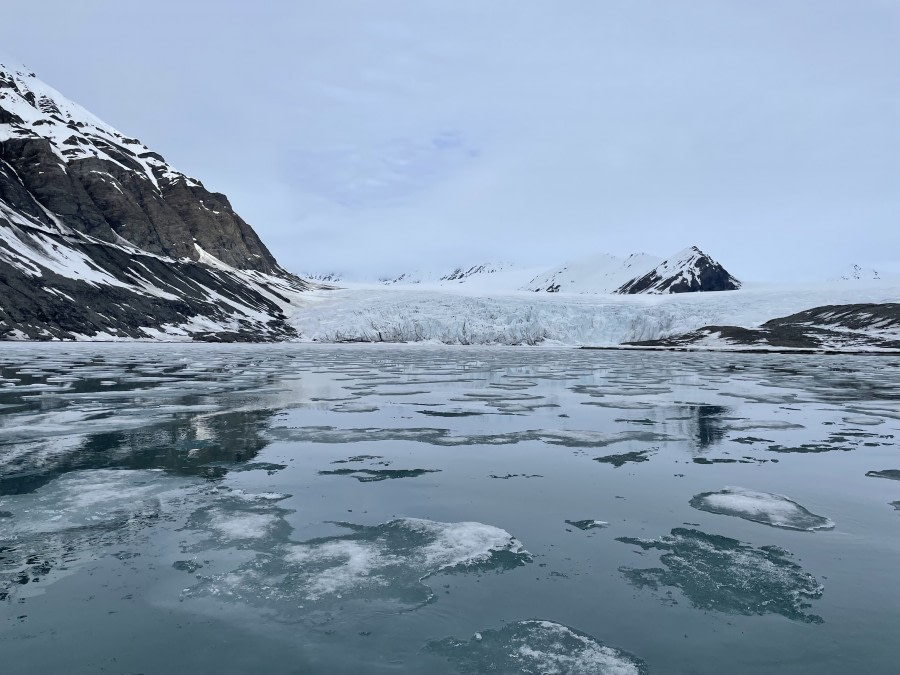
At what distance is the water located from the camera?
3.26 metres

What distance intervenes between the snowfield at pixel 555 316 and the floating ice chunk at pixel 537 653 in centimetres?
7418

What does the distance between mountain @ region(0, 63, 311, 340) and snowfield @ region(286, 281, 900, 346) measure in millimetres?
14489

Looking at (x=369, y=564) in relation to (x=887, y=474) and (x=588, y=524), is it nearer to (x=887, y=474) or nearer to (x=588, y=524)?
(x=588, y=524)

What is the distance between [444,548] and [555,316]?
243 feet

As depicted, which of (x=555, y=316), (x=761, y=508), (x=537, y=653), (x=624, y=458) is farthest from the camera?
(x=555, y=316)

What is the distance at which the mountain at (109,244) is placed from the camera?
64.5m

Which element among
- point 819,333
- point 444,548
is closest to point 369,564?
point 444,548

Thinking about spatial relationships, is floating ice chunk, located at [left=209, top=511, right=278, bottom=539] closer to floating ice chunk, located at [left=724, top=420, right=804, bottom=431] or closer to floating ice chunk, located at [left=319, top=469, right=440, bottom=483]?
floating ice chunk, located at [left=319, top=469, right=440, bottom=483]

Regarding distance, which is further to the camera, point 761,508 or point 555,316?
point 555,316

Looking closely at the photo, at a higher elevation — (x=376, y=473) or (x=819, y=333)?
(x=819, y=333)

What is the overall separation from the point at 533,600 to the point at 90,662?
265 cm

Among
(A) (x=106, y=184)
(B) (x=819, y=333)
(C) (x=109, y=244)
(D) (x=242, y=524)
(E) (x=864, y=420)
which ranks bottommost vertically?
(E) (x=864, y=420)

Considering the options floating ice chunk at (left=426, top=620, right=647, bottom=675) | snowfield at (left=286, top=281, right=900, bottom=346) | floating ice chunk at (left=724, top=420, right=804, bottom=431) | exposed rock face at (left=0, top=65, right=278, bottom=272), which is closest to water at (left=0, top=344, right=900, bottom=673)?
floating ice chunk at (left=426, top=620, right=647, bottom=675)

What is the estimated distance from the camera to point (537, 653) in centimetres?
323
